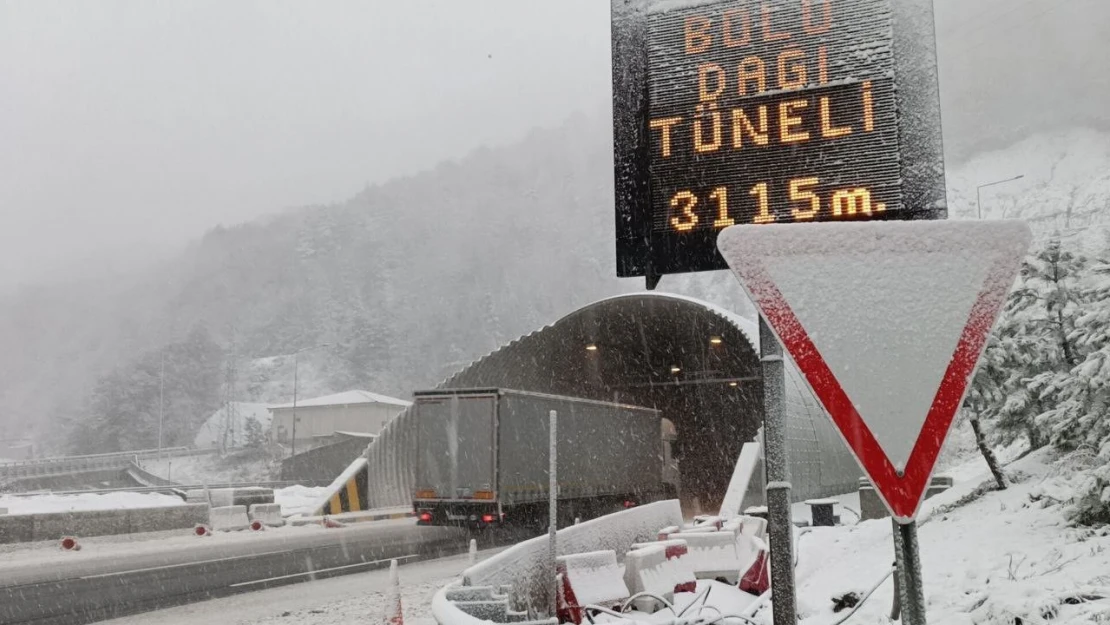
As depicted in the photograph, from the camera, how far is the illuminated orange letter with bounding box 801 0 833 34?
5.77m

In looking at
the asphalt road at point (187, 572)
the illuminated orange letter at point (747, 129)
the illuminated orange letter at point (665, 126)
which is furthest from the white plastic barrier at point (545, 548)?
the asphalt road at point (187, 572)

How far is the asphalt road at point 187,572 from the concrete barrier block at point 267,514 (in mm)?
3697

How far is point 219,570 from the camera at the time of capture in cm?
1645

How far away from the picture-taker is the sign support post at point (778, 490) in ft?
17.7

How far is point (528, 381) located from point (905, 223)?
34939mm

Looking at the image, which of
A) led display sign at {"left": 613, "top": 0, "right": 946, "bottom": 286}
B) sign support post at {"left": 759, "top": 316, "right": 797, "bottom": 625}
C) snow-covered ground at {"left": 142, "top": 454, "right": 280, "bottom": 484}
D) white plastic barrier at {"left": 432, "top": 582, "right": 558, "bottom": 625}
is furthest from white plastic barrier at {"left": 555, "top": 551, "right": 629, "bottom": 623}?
snow-covered ground at {"left": 142, "top": 454, "right": 280, "bottom": 484}

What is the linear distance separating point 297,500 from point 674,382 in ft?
61.1

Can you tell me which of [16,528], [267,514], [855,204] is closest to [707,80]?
[855,204]

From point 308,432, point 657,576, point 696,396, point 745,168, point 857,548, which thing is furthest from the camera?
point 308,432

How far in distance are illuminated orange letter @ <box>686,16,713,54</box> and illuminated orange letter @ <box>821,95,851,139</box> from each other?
87 cm

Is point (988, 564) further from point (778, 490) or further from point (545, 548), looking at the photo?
point (778, 490)

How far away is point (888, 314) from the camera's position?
2941 mm

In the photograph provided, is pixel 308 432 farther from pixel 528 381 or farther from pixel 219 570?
pixel 219 570

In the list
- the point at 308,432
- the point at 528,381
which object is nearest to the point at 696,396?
the point at 528,381
